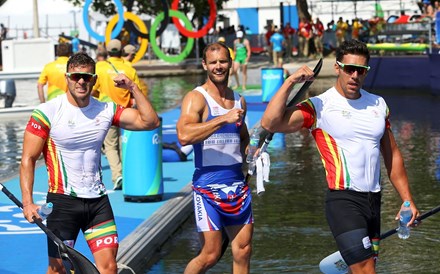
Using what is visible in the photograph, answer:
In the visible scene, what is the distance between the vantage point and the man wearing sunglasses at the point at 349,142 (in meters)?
6.91

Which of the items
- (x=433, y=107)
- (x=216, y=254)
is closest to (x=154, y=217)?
(x=216, y=254)

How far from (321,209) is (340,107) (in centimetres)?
536

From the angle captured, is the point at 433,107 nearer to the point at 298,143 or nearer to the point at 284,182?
the point at 298,143

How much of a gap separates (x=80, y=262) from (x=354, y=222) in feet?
5.96

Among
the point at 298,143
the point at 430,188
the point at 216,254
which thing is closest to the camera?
the point at 216,254

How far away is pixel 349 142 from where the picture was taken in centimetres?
700

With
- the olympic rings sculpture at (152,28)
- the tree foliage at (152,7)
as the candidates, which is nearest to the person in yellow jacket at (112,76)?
the olympic rings sculpture at (152,28)

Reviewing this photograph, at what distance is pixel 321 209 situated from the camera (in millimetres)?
12273

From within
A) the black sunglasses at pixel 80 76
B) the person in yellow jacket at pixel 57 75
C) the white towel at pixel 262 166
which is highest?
the black sunglasses at pixel 80 76

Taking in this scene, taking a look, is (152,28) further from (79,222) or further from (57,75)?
(79,222)

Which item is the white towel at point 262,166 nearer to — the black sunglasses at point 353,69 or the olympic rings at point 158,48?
the black sunglasses at point 353,69

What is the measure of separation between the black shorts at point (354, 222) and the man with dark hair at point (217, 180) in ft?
2.72

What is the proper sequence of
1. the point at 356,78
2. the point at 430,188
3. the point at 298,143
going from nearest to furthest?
1. the point at 356,78
2. the point at 430,188
3. the point at 298,143

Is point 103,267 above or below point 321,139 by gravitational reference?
below
